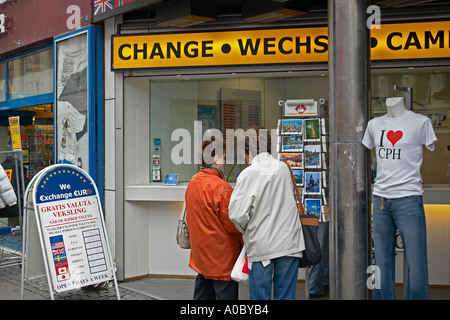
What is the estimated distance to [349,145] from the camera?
14.0 feet

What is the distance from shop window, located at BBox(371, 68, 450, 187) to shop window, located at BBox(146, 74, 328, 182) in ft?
4.45

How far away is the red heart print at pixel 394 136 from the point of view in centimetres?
440

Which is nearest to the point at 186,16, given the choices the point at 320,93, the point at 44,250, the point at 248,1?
the point at 248,1

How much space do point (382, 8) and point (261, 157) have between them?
289 centimetres

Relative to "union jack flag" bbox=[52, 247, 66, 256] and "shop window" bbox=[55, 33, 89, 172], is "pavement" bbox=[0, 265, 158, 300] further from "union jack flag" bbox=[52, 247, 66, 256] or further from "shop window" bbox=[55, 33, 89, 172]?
"shop window" bbox=[55, 33, 89, 172]

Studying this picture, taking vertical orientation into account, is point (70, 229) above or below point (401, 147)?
below

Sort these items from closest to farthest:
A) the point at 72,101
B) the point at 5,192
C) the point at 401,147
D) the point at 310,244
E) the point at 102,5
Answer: the point at 310,244
the point at 401,147
the point at 102,5
the point at 5,192
the point at 72,101

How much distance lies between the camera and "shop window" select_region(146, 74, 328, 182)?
7.06m

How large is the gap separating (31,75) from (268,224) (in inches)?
252

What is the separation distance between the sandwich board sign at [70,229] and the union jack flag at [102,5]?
2.21m

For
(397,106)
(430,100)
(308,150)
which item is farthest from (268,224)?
(430,100)

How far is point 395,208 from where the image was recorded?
14.3 feet

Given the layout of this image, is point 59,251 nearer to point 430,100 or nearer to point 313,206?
point 313,206
